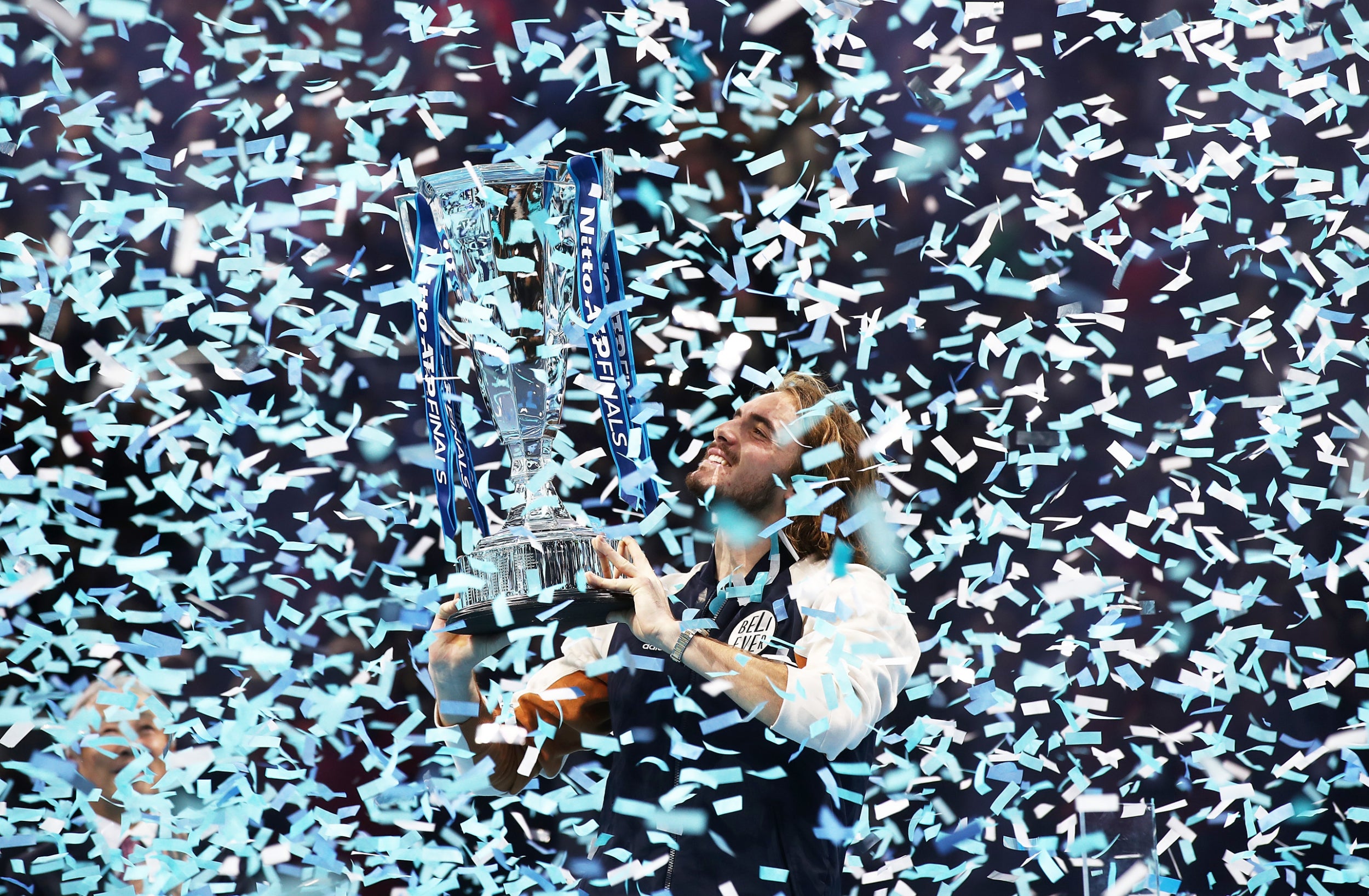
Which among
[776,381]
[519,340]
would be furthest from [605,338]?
[776,381]

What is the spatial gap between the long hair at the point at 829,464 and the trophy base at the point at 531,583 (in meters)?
0.56

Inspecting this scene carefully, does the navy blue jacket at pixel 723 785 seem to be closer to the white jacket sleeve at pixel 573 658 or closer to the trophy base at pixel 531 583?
the white jacket sleeve at pixel 573 658

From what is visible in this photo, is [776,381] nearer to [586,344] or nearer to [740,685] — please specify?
[586,344]

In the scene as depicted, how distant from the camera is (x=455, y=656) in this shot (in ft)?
6.61

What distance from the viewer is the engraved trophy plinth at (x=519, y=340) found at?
1843 mm

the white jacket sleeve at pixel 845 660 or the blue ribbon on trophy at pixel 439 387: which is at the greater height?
the blue ribbon on trophy at pixel 439 387

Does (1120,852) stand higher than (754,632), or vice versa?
(754,632)

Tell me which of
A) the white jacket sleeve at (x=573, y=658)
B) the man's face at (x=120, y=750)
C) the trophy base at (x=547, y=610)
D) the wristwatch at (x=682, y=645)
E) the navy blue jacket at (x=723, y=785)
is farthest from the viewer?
the man's face at (x=120, y=750)

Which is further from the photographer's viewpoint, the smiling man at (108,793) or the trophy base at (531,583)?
the smiling man at (108,793)

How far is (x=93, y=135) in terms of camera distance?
9.50ft

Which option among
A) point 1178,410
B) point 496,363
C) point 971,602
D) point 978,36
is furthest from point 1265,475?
point 496,363

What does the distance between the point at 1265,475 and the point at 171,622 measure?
2.40 meters

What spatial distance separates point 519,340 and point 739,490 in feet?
1.97

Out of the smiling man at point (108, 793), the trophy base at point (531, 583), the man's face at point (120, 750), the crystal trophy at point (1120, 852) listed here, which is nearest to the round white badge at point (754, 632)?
the trophy base at point (531, 583)
